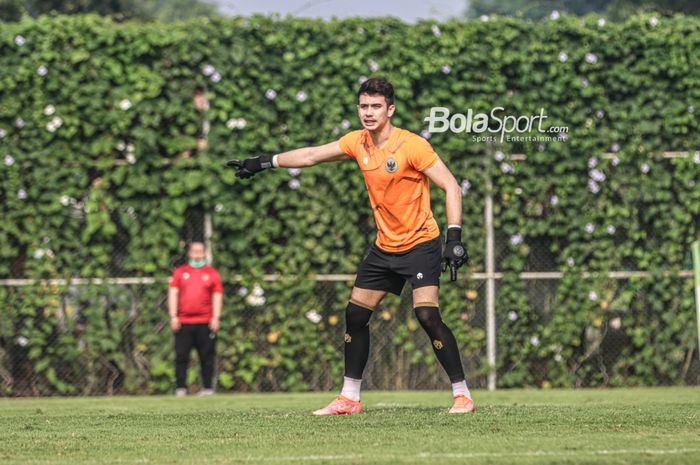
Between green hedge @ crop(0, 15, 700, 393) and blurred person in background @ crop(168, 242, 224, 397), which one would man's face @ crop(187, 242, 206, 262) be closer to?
blurred person in background @ crop(168, 242, 224, 397)

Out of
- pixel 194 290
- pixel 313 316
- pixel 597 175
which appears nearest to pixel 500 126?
pixel 597 175

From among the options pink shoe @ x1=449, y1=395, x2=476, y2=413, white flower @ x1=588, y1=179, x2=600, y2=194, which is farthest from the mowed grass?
white flower @ x1=588, y1=179, x2=600, y2=194

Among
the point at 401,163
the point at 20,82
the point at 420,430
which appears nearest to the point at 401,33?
the point at 20,82

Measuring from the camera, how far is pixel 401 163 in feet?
26.5

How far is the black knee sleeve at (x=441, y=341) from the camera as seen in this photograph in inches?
319

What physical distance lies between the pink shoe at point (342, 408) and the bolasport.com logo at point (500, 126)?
20.0ft

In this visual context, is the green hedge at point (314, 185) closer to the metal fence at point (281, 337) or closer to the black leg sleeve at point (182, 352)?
the metal fence at point (281, 337)

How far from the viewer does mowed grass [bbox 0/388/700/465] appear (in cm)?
600

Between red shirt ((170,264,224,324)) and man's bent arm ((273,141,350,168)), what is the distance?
502cm

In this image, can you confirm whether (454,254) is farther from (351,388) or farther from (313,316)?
(313,316)

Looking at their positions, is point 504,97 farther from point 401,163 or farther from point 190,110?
point 401,163

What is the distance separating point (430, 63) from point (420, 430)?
25.0ft

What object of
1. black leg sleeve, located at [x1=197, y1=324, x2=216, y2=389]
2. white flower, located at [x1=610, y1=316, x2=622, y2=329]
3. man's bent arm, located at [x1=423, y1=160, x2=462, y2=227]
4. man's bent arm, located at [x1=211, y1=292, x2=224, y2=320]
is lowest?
black leg sleeve, located at [x1=197, y1=324, x2=216, y2=389]

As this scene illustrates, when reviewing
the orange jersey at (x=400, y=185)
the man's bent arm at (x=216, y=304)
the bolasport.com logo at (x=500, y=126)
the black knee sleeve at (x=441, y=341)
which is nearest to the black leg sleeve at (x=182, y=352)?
the man's bent arm at (x=216, y=304)
